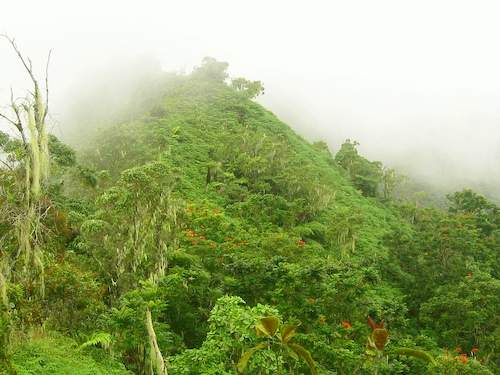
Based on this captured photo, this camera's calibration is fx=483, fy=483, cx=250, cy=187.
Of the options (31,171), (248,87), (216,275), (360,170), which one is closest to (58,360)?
(31,171)

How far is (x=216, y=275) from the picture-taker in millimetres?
20859

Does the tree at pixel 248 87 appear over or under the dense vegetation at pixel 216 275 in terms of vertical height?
over

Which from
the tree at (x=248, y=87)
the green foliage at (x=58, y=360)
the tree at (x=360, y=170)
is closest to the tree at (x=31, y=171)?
the green foliage at (x=58, y=360)

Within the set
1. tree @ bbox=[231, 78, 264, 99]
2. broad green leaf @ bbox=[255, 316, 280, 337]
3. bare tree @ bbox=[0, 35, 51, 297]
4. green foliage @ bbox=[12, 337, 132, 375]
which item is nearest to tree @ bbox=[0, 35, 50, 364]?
bare tree @ bbox=[0, 35, 51, 297]

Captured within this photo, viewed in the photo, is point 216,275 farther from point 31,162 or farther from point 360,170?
point 360,170

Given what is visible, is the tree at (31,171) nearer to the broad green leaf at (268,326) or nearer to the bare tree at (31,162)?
the bare tree at (31,162)

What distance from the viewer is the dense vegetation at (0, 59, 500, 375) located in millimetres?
13469

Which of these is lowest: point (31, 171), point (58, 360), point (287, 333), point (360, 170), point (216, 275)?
point (58, 360)

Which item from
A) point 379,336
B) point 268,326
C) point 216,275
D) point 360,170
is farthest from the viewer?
point 360,170

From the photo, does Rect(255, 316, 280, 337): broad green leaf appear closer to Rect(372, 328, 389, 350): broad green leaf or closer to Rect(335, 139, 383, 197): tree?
Rect(372, 328, 389, 350): broad green leaf

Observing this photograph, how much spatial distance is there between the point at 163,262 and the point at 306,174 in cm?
2350

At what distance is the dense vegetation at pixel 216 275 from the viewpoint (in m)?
13.5

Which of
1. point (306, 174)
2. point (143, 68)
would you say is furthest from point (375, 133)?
point (306, 174)

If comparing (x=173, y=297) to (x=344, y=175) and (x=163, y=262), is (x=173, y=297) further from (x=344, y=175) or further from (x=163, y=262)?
(x=344, y=175)
